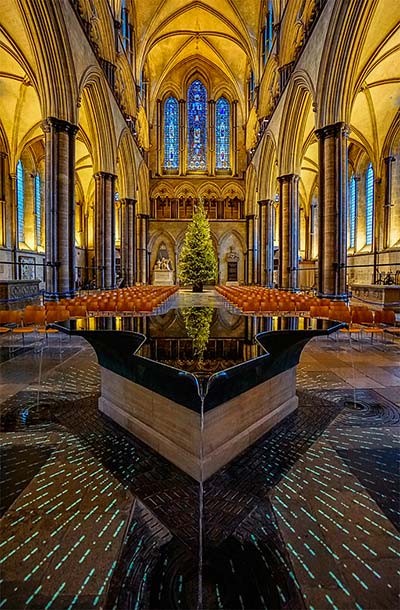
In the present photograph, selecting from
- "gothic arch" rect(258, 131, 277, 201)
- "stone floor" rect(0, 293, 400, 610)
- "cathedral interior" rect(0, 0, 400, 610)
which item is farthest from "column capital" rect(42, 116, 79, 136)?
"gothic arch" rect(258, 131, 277, 201)

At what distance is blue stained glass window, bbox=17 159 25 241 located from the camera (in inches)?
917

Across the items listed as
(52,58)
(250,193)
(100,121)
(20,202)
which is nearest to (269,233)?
(250,193)

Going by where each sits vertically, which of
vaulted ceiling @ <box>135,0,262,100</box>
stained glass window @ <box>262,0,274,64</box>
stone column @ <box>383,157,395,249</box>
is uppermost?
vaulted ceiling @ <box>135,0,262,100</box>

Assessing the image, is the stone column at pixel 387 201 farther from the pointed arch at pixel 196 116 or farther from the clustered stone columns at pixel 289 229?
the pointed arch at pixel 196 116

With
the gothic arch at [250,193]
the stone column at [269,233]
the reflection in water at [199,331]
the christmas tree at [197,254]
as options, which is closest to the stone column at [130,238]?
the christmas tree at [197,254]

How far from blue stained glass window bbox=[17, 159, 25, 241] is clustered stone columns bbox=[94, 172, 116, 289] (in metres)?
8.74

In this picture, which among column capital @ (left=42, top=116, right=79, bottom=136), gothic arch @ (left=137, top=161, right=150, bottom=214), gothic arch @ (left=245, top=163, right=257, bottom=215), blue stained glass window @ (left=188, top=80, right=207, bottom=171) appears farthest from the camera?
blue stained glass window @ (left=188, top=80, right=207, bottom=171)

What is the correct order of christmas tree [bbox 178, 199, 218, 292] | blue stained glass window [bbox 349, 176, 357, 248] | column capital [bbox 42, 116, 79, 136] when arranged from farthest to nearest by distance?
blue stained glass window [bbox 349, 176, 357, 248] < christmas tree [bbox 178, 199, 218, 292] < column capital [bbox 42, 116, 79, 136]

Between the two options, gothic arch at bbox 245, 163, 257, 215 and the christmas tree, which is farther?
gothic arch at bbox 245, 163, 257, 215

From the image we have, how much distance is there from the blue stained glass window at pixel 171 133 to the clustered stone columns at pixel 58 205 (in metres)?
21.8

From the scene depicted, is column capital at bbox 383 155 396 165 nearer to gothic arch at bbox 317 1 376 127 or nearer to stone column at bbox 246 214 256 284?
gothic arch at bbox 317 1 376 127

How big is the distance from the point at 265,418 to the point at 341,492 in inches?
46.2

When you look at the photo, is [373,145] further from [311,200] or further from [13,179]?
[13,179]

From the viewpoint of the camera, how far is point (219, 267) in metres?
32.6
